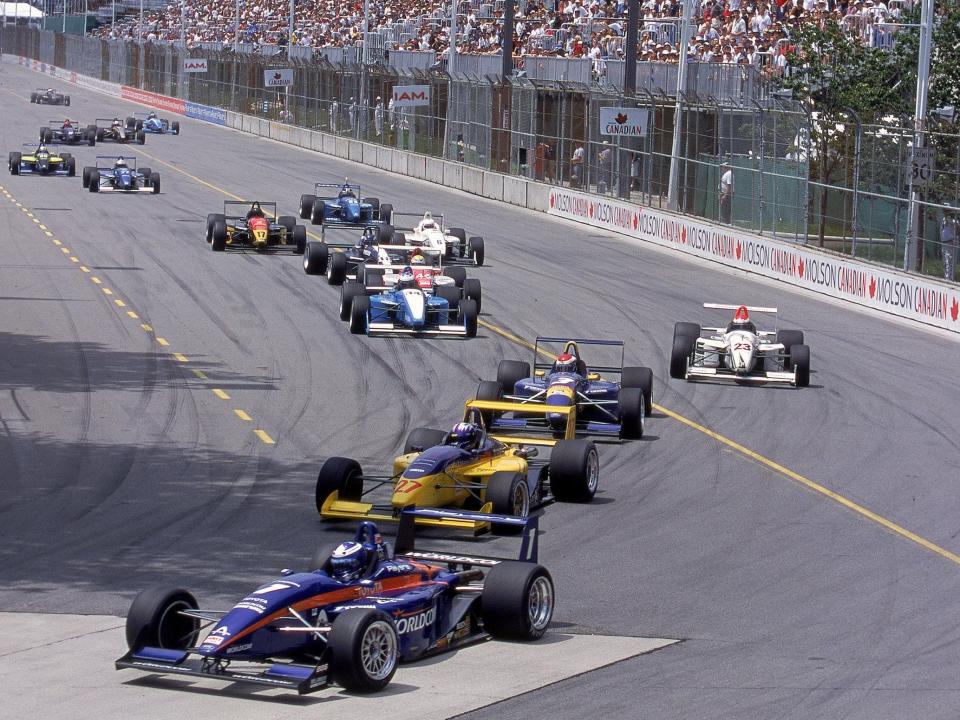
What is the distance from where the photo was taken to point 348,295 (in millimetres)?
27359

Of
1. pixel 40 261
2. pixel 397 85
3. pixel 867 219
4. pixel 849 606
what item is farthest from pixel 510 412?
pixel 397 85

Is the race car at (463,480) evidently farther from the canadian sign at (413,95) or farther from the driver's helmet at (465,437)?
the canadian sign at (413,95)

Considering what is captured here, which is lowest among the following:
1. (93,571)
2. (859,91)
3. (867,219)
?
(93,571)

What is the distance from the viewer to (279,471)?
17406 millimetres

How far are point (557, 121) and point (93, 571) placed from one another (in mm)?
36246

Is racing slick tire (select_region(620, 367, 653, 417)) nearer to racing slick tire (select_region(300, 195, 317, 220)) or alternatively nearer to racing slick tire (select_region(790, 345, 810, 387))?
racing slick tire (select_region(790, 345, 810, 387))

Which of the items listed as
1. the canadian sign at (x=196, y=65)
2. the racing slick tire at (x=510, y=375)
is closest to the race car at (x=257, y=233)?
the racing slick tire at (x=510, y=375)

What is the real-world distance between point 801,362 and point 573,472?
7899 mm

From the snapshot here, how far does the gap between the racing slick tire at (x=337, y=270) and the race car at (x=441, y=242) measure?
1.73m

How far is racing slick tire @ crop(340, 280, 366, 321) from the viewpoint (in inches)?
1075

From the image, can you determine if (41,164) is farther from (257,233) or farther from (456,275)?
(456,275)

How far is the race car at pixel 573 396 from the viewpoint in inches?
737

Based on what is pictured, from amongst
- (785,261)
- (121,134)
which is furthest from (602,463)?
(121,134)

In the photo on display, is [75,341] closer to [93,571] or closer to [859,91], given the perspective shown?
[93,571]
